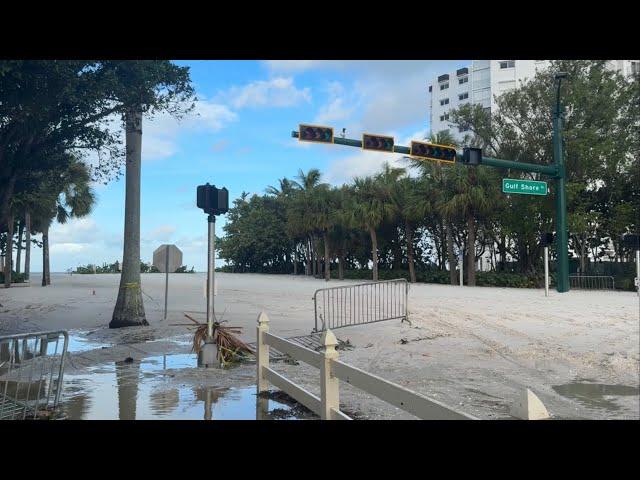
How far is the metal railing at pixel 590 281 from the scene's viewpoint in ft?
14.8

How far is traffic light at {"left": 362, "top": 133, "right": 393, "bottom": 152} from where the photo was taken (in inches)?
611

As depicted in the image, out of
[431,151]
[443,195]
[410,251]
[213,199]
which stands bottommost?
[410,251]

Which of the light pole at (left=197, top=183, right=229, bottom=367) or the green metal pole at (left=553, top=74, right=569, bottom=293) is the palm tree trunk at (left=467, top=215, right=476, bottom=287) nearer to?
the green metal pole at (left=553, top=74, right=569, bottom=293)

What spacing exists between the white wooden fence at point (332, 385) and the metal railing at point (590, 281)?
1.69m

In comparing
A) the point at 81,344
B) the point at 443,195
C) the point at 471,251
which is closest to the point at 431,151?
the point at 443,195

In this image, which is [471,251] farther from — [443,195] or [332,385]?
[332,385]

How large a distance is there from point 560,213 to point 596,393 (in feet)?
4.79

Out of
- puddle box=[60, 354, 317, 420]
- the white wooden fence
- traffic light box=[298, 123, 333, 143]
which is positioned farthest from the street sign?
traffic light box=[298, 123, 333, 143]

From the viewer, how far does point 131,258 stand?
583 inches

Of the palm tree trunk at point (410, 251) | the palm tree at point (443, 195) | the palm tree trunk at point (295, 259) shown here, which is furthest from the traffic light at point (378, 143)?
the palm tree at point (443, 195)

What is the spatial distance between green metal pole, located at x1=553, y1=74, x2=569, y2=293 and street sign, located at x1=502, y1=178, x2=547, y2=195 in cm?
14
